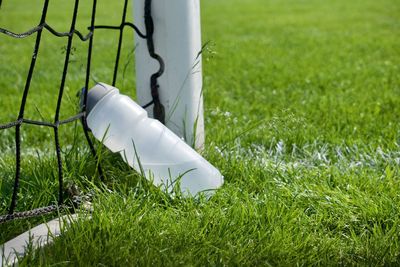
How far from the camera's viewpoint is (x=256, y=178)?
8.57ft

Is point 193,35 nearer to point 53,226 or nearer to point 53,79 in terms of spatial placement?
point 53,226

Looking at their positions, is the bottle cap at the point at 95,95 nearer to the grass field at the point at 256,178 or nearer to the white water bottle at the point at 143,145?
the white water bottle at the point at 143,145

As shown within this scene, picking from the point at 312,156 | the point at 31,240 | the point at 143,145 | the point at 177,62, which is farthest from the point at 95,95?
the point at 312,156

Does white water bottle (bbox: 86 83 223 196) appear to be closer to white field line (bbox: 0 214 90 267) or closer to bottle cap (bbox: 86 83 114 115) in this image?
bottle cap (bbox: 86 83 114 115)

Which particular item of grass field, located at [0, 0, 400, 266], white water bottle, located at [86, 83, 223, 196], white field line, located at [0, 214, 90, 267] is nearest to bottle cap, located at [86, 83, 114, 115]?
white water bottle, located at [86, 83, 223, 196]

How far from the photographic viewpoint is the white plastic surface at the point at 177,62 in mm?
2674

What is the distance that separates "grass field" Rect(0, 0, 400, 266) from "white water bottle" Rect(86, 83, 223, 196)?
7 centimetres

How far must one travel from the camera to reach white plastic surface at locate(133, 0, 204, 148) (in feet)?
8.77

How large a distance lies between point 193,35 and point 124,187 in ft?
2.24

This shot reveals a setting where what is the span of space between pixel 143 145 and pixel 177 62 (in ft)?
1.33

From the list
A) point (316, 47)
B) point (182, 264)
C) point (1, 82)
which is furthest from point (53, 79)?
point (182, 264)

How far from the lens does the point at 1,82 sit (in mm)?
5527

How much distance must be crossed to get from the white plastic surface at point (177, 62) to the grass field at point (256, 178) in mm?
102

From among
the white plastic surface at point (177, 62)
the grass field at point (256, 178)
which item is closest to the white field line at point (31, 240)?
the grass field at point (256, 178)
